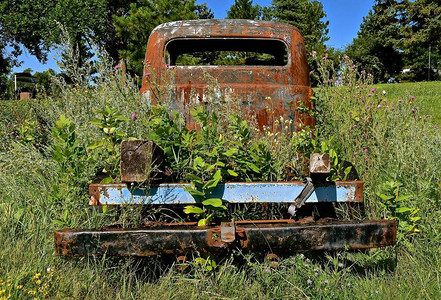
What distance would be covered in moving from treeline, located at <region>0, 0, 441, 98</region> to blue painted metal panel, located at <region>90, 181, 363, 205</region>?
784 inches

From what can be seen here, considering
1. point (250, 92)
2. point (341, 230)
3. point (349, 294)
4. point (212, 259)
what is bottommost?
point (349, 294)

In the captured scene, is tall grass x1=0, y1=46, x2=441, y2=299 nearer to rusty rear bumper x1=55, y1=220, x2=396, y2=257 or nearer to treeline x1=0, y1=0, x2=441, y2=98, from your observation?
rusty rear bumper x1=55, y1=220, x2=396, y2=257

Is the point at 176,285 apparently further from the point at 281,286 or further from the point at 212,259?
the point at 281,286

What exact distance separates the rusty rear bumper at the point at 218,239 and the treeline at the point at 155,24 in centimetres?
2016

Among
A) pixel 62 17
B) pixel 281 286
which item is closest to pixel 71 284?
pixel 281 286

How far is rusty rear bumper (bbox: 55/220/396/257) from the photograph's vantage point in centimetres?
192

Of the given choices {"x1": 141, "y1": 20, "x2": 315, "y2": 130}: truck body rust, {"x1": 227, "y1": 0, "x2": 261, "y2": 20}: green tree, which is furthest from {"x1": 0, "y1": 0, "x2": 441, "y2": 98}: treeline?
{"x1": 141, "y1": 20, "x2": 315, "y2": 130}: truck body rust

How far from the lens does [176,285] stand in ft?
7.24

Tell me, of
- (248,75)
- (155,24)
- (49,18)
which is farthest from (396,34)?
(248,75)

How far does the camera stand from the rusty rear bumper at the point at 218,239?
1.92 m

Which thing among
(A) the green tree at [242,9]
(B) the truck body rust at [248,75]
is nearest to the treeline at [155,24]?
(A) the green tree at [242,9]

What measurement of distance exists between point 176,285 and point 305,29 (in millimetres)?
36115

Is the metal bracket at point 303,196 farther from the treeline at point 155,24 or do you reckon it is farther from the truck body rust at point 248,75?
the treeline at point 155,24

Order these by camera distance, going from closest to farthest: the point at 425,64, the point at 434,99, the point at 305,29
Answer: the point at 434,99 < the point at 305,29 < the point at 425,64
